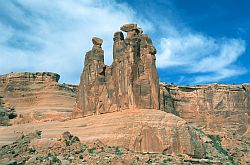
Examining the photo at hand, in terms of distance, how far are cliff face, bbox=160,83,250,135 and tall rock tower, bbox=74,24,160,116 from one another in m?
31.8

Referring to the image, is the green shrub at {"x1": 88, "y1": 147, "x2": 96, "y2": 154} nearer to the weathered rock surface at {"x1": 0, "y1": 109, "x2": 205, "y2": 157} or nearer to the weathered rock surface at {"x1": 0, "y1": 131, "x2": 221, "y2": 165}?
the weathered rock surface at {"x1": 0, "y1": 131, "x2": 221, "y2": 165}

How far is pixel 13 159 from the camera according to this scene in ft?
169

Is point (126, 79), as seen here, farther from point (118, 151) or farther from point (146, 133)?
point (118, 151)

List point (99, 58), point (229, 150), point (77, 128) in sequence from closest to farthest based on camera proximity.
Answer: point (77, 128)
point (99, 58)
point (229, 150)

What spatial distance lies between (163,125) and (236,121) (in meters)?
44.9

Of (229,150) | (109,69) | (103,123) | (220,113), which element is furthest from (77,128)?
(220,113)

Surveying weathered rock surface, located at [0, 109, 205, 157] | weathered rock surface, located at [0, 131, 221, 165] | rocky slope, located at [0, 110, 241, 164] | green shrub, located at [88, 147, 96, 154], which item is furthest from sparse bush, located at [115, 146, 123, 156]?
green shrub, located at [88, 147, 96, 154]

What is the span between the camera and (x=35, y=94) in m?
90.2

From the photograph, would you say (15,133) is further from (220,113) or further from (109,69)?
(220,113)

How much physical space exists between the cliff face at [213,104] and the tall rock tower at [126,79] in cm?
3182

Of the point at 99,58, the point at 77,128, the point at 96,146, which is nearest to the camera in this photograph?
the point at 96,146

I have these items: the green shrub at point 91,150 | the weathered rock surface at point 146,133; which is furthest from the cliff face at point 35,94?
the green shrub at point 91,150

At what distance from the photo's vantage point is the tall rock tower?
183 feet

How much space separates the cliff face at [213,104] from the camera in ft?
305
